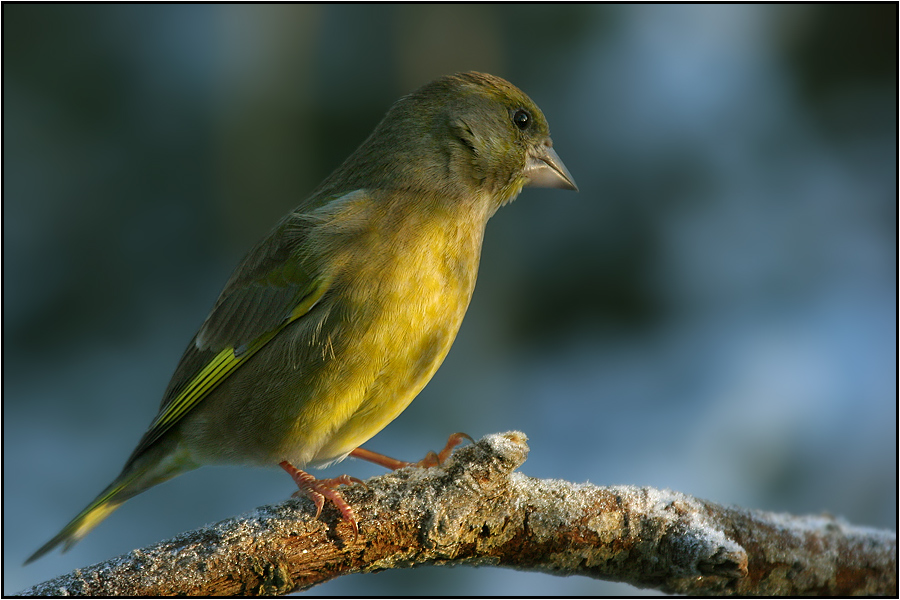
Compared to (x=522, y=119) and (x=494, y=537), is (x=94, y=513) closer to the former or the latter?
(x=494, y=537)

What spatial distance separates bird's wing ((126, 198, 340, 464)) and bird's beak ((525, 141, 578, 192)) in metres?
1.20

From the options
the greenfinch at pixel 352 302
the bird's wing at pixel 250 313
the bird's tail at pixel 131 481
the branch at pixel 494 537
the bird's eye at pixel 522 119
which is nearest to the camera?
the branch at pixel 494 537

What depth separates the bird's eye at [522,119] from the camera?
410 centimetres

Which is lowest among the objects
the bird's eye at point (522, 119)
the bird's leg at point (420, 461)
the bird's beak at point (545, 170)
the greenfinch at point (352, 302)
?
the bird's leg at point (420, 461)

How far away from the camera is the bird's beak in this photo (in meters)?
4.15

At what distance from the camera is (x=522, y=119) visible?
4109 millimetres

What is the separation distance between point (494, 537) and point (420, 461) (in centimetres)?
95

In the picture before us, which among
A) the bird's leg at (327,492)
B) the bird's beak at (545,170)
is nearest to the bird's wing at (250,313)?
the bird's leg at (327,492)

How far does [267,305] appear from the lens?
3719 millimetres

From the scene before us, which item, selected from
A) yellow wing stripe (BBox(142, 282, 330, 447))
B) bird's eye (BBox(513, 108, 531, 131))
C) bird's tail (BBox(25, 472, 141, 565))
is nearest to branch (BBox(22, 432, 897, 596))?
yellow wing stripe (BBox(142, 282, 330, 447))

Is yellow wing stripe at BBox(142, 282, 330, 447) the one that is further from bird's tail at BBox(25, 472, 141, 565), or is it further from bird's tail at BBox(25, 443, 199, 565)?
bird's tail at BBox(25, 472, 141, 565)

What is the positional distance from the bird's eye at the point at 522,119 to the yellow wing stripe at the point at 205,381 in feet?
5.10

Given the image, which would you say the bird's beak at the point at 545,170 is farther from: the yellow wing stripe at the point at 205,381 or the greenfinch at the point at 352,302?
the yellow wing stripe at the point at 205,381

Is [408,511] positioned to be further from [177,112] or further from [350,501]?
[177,112]
